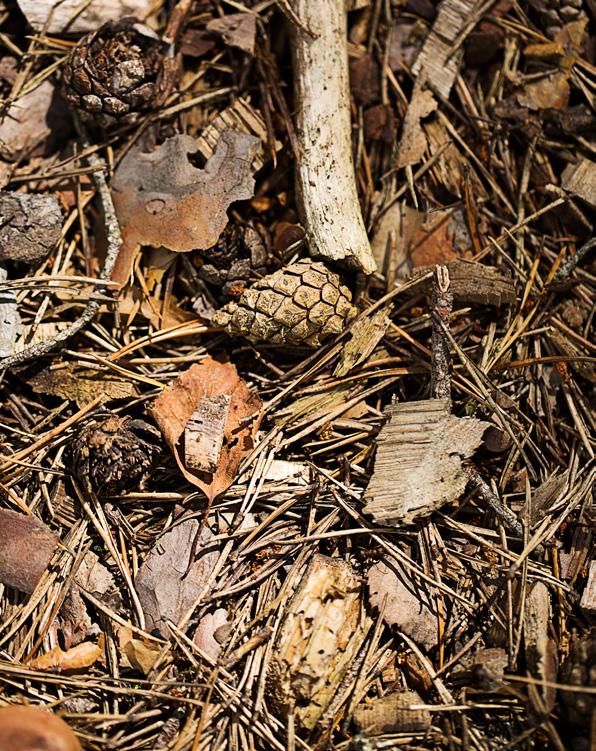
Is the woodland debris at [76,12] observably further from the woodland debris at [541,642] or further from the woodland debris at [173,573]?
the woodland debris at [541,642]

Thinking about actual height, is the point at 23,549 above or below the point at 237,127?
below

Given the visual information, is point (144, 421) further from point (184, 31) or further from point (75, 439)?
point (184, 31)

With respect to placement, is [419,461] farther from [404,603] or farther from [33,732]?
[33,732]

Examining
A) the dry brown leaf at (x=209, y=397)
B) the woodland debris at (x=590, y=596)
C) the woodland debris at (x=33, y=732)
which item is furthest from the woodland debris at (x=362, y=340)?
the woodland debris at (x=33, y=732)

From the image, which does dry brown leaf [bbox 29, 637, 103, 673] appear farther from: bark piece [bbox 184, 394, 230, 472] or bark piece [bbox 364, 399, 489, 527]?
bark piece [bbox 364, 399, 489, 527]

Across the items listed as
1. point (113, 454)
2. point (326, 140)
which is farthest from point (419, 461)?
point (326, 140)

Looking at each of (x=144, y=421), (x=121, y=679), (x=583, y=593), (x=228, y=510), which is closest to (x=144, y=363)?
(x=144, y=421)
